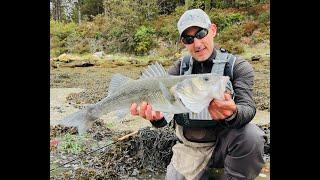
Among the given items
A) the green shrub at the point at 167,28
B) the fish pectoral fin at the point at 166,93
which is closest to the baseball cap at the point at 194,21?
the fish pectoral fin at the point at 166,93

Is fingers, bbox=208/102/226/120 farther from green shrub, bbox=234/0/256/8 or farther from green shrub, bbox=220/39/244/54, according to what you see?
green shrub, bbox=234/0/256/8

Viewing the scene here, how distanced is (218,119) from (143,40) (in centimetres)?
67

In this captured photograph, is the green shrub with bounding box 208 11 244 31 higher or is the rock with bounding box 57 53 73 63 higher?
the green shrub with bounding box 208 11 244 31

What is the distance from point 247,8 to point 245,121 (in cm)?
66

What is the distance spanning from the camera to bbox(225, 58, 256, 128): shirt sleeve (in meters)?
1.57

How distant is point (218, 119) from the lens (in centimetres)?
157

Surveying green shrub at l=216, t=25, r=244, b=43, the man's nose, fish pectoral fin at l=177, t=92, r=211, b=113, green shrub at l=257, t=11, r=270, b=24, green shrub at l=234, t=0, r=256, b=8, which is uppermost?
green shrub at l=234, t=0, r=256, b=8

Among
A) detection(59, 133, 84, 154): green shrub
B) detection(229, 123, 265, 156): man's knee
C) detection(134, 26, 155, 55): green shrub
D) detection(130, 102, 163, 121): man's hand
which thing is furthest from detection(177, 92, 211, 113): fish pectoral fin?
detection(59, 133, 84, 154): green shrub

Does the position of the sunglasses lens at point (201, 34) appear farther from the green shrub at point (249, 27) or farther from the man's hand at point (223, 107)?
the green shrub at point (249, 27)

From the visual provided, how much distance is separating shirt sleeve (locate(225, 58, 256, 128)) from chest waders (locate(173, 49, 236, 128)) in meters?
0.02

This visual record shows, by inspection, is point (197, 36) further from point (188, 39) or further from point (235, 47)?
point (235, 47)
